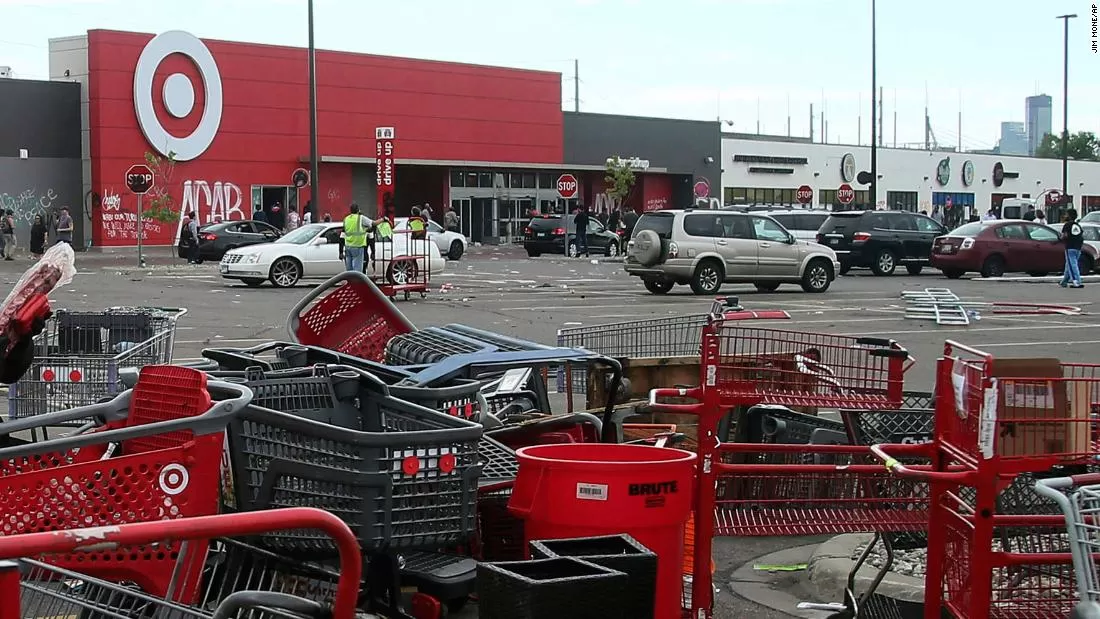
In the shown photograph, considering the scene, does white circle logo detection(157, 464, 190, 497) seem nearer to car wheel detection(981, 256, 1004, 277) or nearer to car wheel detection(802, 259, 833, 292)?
car wheel detection(802, 259, 833, 292)

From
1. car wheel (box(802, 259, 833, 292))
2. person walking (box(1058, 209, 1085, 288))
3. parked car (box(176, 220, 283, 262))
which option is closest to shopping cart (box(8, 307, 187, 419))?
car wheel (box(802, 259, 833, 292))

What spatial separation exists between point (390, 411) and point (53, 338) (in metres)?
3.30

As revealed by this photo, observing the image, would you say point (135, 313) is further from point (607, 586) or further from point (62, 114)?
point (62, 114)

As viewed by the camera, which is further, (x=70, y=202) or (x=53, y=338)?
(x=70, y=202)

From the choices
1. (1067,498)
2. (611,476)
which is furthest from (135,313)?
(1067,498)

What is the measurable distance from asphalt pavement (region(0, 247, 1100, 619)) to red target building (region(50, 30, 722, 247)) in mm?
10844

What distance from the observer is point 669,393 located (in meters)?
5.89

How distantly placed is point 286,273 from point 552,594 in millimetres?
24087

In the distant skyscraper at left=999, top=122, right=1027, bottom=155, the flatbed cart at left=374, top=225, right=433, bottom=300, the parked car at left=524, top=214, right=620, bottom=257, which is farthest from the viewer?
the distant skyscraper at left=999, top=122, right=1027, bottom=155

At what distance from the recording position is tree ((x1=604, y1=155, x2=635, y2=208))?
56281 millimetres

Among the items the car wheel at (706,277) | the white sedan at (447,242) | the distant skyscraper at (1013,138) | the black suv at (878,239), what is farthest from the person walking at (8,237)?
the distant skyscraper at (1013,138)

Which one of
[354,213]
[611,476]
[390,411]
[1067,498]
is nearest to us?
[1067,498]

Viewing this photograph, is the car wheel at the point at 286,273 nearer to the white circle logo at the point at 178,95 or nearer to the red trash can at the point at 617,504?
the white circle logo at the point at 178,95

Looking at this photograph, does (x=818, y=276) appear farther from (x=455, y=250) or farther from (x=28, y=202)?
(x=28, y=202)
